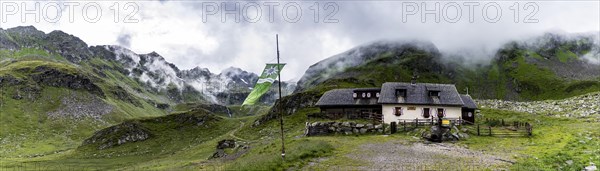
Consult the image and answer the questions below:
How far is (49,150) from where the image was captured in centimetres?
17975

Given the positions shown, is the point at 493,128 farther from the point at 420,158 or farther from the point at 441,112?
the point at 420,158

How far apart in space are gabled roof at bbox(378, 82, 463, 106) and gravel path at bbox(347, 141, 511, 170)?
21313 mm

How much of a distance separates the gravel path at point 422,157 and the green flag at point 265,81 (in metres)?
10.1

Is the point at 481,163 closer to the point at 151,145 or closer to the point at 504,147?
the point at 504,147

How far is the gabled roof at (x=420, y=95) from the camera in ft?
222

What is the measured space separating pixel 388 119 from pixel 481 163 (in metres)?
34.4

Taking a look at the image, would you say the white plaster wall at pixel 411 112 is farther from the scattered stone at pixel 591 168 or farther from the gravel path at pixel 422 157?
the scattered stone at pixel 591 168

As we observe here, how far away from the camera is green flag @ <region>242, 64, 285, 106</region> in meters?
36.0

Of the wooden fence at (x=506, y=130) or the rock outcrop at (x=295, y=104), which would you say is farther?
the rock outcrop at (x=295, y=104)

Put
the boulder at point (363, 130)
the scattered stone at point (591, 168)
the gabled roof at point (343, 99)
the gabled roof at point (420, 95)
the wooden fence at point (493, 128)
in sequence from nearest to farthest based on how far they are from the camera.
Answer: the scattered stone at point (591, 168) < the wooden fence at point (493, 128) < the boulder at point (363, 130) < the gabled roof at point (420, 95) < the gabled roof at point (343, 99)

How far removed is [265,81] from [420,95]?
40.1 metres

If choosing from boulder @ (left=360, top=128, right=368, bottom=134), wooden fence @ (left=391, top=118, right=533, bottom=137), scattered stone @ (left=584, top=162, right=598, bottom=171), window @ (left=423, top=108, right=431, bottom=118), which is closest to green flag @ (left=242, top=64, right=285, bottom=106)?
scattered stone @ (left=584, top=162, right=598, bottom=171)

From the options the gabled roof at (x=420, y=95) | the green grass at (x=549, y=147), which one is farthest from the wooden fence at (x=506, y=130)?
the gabled roof at (x=420, y=95)

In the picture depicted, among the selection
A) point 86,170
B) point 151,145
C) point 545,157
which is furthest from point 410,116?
point 151,145
